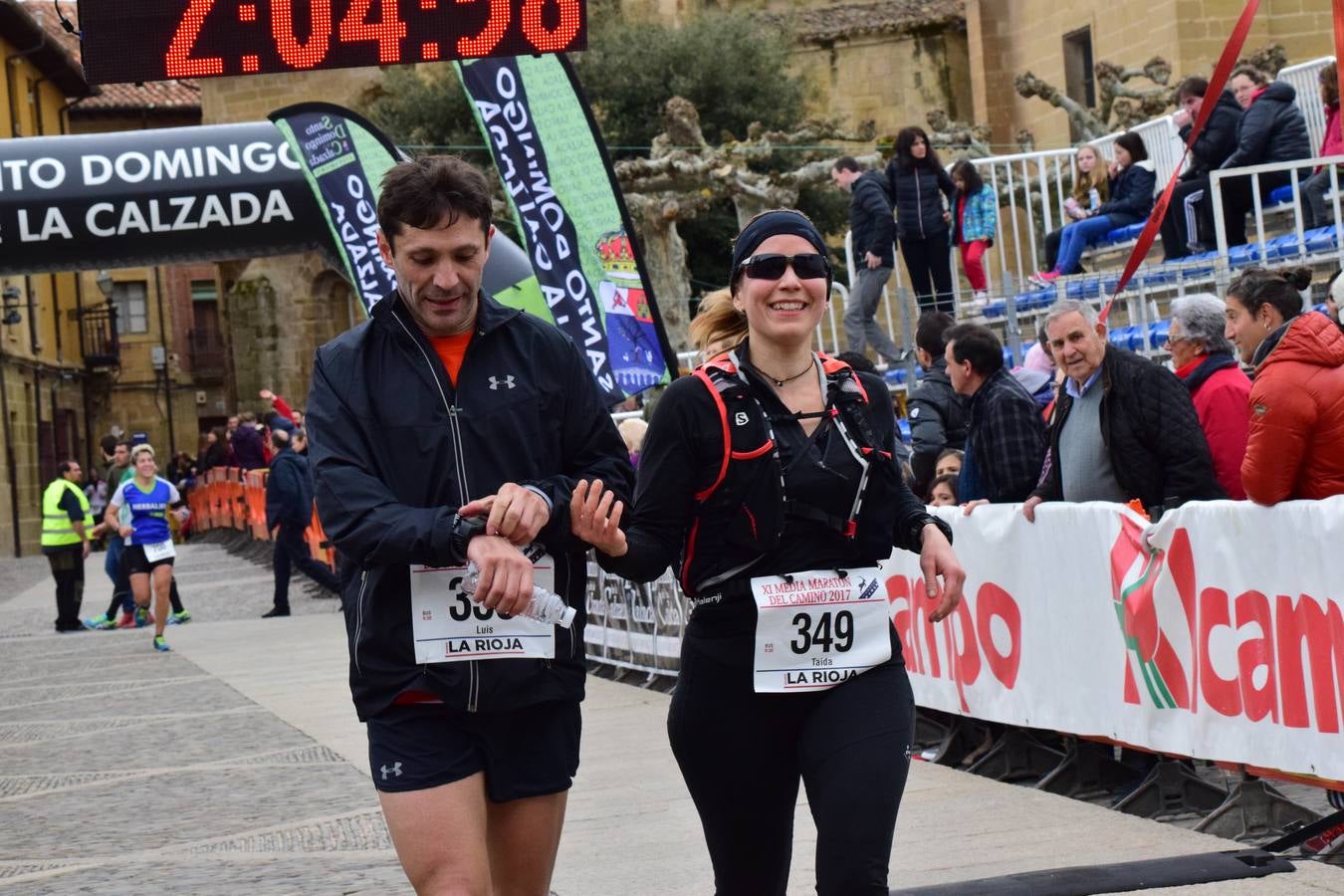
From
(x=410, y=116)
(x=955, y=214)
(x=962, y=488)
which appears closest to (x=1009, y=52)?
(x=410, y=116)

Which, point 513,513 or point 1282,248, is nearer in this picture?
point 513,513

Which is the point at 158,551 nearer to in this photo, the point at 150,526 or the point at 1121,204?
the point at 150,526

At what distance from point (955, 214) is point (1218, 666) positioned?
33.3 feet

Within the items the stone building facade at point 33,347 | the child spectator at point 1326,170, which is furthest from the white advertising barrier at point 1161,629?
the stone building facade at point 33,347

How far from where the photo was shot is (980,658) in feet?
27.5

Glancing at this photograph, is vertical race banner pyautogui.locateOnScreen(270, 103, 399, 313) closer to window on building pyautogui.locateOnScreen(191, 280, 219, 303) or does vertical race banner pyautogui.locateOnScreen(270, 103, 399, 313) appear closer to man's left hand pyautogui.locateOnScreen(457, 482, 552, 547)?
man's left hand pyautogui.locateOnScreen(457, 482, 552, 547)

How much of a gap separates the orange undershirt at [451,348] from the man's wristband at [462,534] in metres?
0.37

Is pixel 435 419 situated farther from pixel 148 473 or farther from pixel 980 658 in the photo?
pixel 148 473

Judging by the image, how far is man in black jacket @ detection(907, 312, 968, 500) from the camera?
391 inches

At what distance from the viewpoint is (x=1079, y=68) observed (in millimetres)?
40156

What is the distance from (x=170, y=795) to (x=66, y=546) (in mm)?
13010

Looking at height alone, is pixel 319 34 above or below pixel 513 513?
above

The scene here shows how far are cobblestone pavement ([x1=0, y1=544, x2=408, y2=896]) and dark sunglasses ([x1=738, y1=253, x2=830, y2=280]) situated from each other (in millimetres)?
3002

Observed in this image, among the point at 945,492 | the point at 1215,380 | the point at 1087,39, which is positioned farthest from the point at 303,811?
the point at 1087,39
